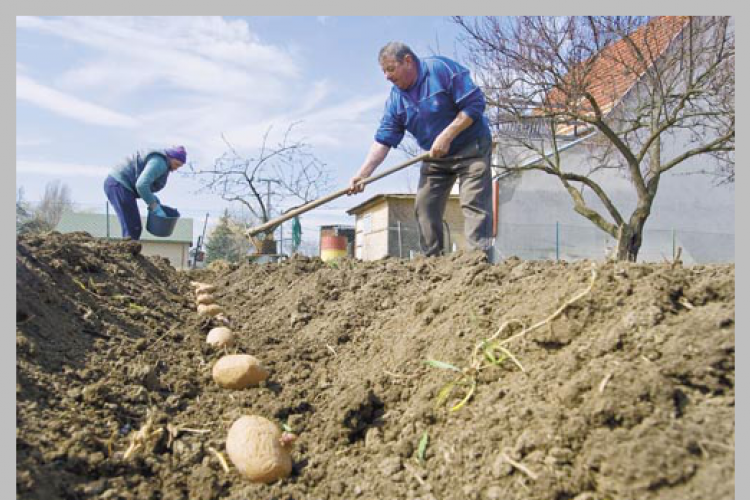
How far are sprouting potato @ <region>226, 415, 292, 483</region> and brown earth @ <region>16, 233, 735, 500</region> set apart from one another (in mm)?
45

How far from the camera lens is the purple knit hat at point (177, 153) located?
22.2 ft

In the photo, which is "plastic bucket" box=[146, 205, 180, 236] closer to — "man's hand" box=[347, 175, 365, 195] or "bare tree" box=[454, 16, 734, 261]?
"man's hand" box=[347, 175, 365, 195]

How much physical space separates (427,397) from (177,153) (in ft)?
19.4

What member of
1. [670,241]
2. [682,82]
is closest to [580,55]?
[682,82]

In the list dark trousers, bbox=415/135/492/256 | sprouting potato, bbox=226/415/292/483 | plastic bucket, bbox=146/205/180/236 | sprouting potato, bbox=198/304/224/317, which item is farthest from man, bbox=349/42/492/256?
plastic bucket, bbox=146/205/180/236

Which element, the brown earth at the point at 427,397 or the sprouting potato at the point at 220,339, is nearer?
the brown earth at the point at 427,397

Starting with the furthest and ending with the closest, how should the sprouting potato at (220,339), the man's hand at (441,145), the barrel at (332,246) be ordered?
the barrel at (332,246), the man's hand at (441,145), the sprouting potato at (220,339)

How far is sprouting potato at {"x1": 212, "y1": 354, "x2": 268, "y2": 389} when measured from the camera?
2361mm

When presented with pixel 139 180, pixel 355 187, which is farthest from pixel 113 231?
pixel 355 187

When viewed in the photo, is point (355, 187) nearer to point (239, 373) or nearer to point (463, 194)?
point (463, 194)

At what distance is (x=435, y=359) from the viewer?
2131 millimetres

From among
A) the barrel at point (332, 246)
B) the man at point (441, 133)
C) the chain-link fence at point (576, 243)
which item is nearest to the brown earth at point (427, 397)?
the man at point (441, 133)

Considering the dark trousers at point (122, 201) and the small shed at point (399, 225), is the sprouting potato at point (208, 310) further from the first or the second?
the small shed at point (399, 225)

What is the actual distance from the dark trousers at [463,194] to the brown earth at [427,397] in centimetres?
180
